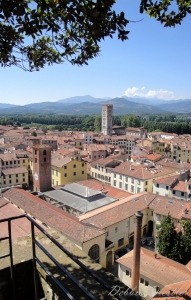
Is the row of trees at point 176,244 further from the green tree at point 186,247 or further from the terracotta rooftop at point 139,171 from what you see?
the terracotta rooftop at point 139,171

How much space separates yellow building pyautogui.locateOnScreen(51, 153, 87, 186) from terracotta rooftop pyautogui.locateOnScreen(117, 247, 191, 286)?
19.5 m

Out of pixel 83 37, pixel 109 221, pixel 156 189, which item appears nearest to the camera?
pixel 83 37

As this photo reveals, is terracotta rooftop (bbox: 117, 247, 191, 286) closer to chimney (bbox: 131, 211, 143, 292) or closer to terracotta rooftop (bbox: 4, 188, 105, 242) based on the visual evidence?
chimney (bbox: 131, 211, 143, 292)

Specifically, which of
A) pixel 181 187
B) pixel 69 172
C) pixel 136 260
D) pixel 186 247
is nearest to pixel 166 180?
pixel 181 187

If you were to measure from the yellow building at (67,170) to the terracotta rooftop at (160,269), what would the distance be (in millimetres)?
19470

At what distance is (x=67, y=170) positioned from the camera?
3588 centimetres

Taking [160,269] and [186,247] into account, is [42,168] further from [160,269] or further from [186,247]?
[160,269]

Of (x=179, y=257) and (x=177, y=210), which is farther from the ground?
(x=177, y=210)

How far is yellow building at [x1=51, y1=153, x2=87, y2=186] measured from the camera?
116 ft

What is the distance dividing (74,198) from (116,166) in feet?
52.4

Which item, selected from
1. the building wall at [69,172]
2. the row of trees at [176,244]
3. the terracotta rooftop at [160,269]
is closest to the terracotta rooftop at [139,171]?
the building wall at [69,172]

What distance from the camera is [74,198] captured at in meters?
24.9

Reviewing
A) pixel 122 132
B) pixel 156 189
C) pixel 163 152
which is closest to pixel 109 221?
pixel 156 189

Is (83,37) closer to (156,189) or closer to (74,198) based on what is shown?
(74,198)
